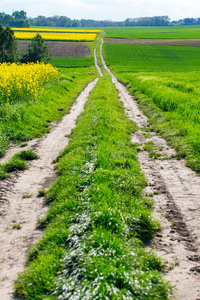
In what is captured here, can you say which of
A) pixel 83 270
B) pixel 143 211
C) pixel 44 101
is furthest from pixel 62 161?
pixel 44 101

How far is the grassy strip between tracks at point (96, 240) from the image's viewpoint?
3.51 meters

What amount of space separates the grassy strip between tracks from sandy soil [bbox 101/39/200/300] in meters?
0.23

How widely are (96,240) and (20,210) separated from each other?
2.38 metres

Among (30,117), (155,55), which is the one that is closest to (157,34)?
(155,55)

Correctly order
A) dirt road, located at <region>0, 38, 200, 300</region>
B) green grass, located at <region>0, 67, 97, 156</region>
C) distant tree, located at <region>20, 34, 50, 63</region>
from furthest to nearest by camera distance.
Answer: distant tree, located at <region>20, 34, 50, 63</region>
green grass, located at <region>0, 67, 97, 156</region>
dirt road, located at <region>0, 38, 200, 300</region>

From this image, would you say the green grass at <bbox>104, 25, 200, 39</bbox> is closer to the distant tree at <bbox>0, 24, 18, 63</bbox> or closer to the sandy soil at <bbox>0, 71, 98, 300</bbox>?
the distant tree at <bbox>0, 24, 18, 63</bbox>

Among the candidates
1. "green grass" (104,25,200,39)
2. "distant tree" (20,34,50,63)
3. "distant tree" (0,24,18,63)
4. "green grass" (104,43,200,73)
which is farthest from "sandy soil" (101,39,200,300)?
"green grass" (104,25,200,39)

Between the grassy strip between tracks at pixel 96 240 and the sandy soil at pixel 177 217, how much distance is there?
23 cm

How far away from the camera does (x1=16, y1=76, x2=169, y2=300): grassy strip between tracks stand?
11.5 ft

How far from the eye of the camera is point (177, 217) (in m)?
5.53

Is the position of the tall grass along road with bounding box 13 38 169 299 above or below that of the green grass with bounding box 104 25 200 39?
below

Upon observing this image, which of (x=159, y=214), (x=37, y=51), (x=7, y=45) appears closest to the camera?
(x=159, y=214)

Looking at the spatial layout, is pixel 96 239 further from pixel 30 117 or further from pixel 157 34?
pixel 157 34

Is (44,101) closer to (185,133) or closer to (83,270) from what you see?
(185,133)
